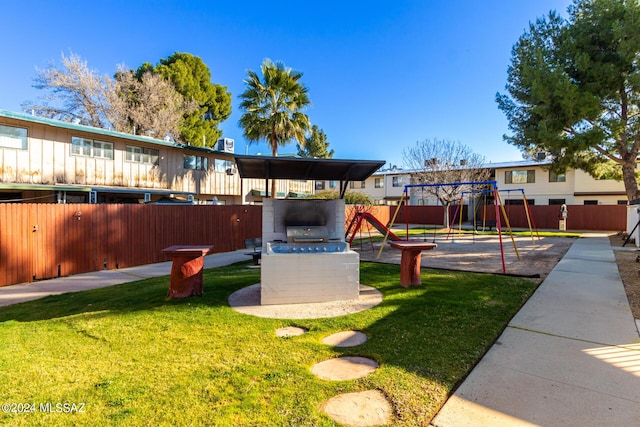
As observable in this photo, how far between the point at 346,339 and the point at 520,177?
30143mm

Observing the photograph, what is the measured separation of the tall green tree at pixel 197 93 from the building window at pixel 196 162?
8.09 metres

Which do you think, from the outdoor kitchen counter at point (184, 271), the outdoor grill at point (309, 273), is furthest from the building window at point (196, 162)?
the outdoor grill at point (309, 273)

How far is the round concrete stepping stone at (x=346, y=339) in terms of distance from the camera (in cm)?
373

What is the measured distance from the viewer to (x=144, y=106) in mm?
24438

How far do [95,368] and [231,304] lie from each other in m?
2.31

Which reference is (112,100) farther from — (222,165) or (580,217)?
(580,217)

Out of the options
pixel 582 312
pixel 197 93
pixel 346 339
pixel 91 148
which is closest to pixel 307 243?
pixel 346 339

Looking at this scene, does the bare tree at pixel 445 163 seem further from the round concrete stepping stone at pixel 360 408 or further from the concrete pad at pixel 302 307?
the round concrete stepping stone at pixel 360 408

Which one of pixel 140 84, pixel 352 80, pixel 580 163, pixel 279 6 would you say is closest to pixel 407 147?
pixel 352 80

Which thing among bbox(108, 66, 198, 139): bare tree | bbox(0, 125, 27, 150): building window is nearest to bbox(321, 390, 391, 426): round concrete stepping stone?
bbox(0, 125, 27, 150): building window

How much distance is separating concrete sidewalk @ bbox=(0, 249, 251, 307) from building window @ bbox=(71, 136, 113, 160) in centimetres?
633

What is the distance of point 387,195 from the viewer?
116 feet

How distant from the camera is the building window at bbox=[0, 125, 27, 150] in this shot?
36.1 feet

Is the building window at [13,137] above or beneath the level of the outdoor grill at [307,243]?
above
